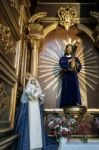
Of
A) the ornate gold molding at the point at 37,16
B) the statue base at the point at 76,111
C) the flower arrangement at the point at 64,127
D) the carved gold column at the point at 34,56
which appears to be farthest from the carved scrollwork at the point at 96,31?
the flower arrangement at the point at 64,127

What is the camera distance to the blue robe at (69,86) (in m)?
3.90

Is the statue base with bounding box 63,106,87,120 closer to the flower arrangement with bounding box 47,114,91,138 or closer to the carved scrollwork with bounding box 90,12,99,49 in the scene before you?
the flower arrangement with bounding box 47,114,91,138

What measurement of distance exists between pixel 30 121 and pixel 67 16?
2.30m

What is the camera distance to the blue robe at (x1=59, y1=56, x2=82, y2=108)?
3.90 metres

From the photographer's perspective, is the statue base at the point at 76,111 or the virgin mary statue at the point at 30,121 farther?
the statue base at the point at 76,111

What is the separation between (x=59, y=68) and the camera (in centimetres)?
437

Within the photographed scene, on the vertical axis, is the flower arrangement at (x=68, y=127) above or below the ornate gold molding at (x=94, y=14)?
below

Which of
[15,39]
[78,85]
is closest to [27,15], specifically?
[15,39]

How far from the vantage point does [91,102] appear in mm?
4160

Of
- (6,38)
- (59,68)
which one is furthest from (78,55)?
(6,38)

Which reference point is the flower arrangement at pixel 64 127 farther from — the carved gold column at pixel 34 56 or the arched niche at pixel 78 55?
the carved gold column at pixel 34 56

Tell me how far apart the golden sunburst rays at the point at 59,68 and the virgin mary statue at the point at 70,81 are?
234 mm

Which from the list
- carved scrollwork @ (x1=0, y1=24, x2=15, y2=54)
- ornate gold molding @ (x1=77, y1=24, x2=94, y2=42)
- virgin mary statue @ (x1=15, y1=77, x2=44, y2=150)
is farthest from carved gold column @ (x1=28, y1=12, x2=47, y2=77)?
carved scrollwork @ (x1=0, y1=24, x2=15, y2=54)

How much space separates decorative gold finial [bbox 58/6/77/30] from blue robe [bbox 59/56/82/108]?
2.55ft
